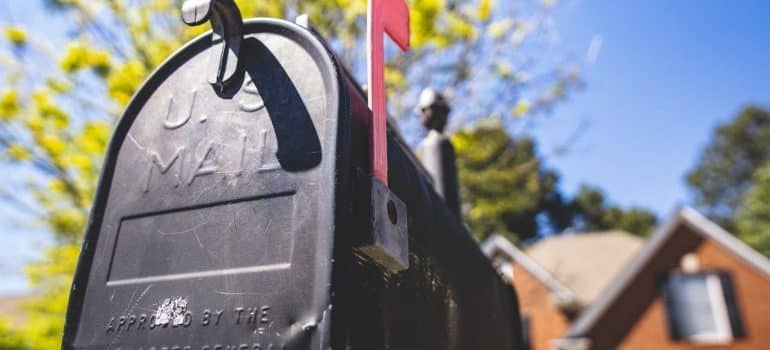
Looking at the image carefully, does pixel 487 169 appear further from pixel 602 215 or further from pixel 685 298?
pixel 602 215

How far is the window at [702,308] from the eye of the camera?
12125 mm

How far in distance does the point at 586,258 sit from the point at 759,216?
56.5 feet

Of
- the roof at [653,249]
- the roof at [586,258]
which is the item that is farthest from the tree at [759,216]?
the roof at [653,249]

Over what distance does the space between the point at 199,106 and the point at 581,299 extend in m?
17.5

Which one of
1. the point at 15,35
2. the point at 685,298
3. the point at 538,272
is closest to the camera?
the point at 15,35

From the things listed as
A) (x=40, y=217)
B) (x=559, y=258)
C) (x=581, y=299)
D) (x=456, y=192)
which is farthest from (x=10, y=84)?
(x=559, y=258)

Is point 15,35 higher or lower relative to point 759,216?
lower

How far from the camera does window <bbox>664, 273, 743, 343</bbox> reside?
12.1 m

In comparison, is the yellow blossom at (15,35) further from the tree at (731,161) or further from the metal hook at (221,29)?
the tree at (731,161)

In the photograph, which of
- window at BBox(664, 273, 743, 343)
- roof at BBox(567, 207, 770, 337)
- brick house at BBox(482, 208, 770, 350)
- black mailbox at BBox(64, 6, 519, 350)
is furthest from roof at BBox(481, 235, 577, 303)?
black mailbox at BBox(64, 6, 519, 350)

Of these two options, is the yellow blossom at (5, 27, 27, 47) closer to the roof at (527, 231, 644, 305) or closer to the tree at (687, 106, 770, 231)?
the roof at (527, 231, 644, 305)

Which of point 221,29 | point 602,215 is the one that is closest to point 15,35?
point 221,29

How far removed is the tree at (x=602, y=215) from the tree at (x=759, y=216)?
8.27m

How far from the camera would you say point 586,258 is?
19375mm
